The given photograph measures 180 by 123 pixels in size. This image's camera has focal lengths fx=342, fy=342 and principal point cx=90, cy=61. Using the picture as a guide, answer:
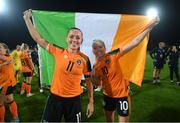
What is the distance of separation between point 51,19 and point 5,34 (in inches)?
1784

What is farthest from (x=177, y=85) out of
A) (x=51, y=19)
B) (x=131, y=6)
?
(x=131, y=6)

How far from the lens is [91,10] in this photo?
55219mm

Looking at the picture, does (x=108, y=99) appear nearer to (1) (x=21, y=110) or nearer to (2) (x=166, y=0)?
(1) (x=21, y=110)

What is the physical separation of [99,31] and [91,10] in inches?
1875

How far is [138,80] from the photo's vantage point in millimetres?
7949

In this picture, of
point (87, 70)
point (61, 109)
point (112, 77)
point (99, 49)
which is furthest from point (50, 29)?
point (61, 109)

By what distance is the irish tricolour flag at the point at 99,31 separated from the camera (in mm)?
7652

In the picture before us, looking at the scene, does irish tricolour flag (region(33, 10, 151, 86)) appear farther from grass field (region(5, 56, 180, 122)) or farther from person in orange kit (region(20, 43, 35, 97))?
person in orange kit (region(20, 43, 35, 97))

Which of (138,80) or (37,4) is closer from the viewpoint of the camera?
(138,80)

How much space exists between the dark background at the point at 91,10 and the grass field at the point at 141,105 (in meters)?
38.5

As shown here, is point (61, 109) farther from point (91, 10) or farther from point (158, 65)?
point (91, 10)

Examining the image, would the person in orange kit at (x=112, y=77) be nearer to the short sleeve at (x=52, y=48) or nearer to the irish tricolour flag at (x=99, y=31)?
the short sleeve at (x=52, y=48)

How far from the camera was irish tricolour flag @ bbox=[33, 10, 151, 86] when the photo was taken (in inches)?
301

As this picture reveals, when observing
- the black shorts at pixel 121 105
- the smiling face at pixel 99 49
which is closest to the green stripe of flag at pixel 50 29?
the smiling face at pixel 99 49
